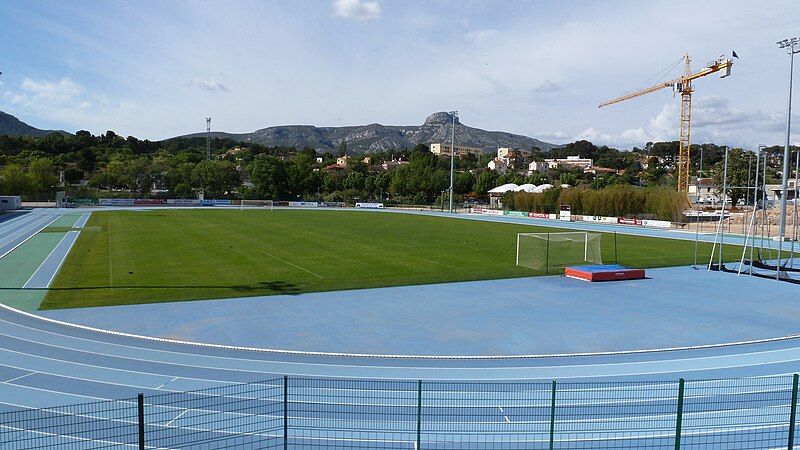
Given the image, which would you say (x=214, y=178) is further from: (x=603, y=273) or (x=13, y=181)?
(x=603, y=273)

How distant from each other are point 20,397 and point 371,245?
2791 cm

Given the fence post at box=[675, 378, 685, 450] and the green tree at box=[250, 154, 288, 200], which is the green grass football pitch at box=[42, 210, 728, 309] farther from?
the green tree at box=[250, 154, 288, 200]

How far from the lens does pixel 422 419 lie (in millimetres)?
10352

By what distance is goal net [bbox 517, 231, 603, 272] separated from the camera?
30062mm

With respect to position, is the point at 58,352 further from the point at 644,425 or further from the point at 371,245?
the point at 371,245

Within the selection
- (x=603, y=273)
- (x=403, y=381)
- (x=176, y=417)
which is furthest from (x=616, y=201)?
(x=176, y=417)

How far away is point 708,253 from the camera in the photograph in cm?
→ 3756

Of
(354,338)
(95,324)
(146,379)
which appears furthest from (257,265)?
(146,379)

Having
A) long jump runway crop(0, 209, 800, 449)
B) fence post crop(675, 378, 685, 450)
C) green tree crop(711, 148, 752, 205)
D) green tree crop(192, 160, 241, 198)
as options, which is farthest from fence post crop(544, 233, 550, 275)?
green tree crop(192, 160, 241, 198)

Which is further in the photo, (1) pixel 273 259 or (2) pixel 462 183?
(2) pixel 462 183

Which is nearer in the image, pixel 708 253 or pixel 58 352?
pixel 58 352

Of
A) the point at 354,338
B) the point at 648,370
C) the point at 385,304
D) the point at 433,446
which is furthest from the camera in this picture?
the point at 385,304

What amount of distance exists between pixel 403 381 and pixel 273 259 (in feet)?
72.0

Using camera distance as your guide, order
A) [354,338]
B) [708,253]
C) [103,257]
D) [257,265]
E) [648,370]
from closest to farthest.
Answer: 1. [648,370]
2. [354,338]
3. [257,265]
4. [103,257]
5. [708,253]
